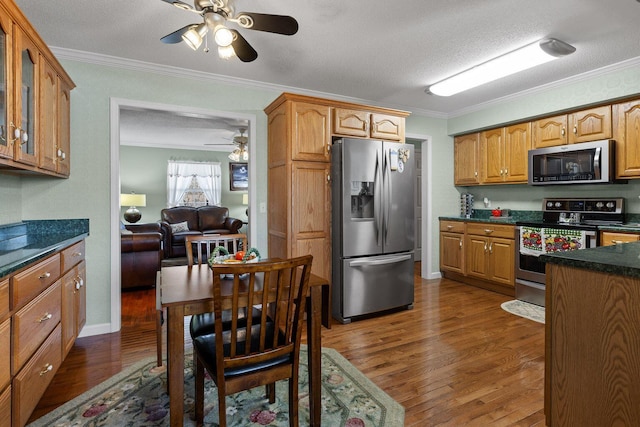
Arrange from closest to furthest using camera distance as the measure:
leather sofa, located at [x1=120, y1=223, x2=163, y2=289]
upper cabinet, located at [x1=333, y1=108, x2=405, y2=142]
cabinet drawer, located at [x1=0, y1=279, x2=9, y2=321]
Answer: cabinet drawer, located at [x1=0, y1=279, x2=9, y2=321] < upper cabinet, located at [x1=333, y1=108, x2=405, y2=142] < leather sofa, located at [x1=120, y1=223, x2=163, y2=289]

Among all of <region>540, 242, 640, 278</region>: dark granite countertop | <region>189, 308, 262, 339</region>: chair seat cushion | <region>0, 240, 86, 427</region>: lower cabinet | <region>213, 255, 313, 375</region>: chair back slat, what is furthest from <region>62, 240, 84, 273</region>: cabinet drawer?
<region>540, 242, 640, 278</region>: dark granite countertop

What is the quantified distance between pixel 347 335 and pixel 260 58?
2596 mm

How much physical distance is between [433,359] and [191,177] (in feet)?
23.3

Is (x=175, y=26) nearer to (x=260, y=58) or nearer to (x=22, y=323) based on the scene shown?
(x=260, y=58)

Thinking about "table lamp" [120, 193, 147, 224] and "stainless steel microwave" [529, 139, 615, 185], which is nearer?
"stainless steel microwave" [529, 139, 615, 185]

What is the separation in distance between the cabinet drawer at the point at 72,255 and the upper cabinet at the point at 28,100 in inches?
21.7

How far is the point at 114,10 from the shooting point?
2.31 m

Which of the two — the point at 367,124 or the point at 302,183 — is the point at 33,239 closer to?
the point at 302,183

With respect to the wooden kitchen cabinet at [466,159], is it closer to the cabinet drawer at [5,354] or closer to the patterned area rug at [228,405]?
the patterned area rug at [228,405]

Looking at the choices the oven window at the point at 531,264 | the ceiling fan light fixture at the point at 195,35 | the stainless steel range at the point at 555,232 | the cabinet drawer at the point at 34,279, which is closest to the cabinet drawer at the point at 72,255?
the cabinet drawer at the point at 34,279

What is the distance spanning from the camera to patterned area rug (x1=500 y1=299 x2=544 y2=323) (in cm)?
336

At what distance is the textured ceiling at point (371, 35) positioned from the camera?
2291mm

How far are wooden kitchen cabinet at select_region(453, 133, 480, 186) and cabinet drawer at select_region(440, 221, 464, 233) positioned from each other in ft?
2.07

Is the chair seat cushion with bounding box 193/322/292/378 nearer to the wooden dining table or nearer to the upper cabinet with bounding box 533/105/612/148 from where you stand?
the wooden dining table
